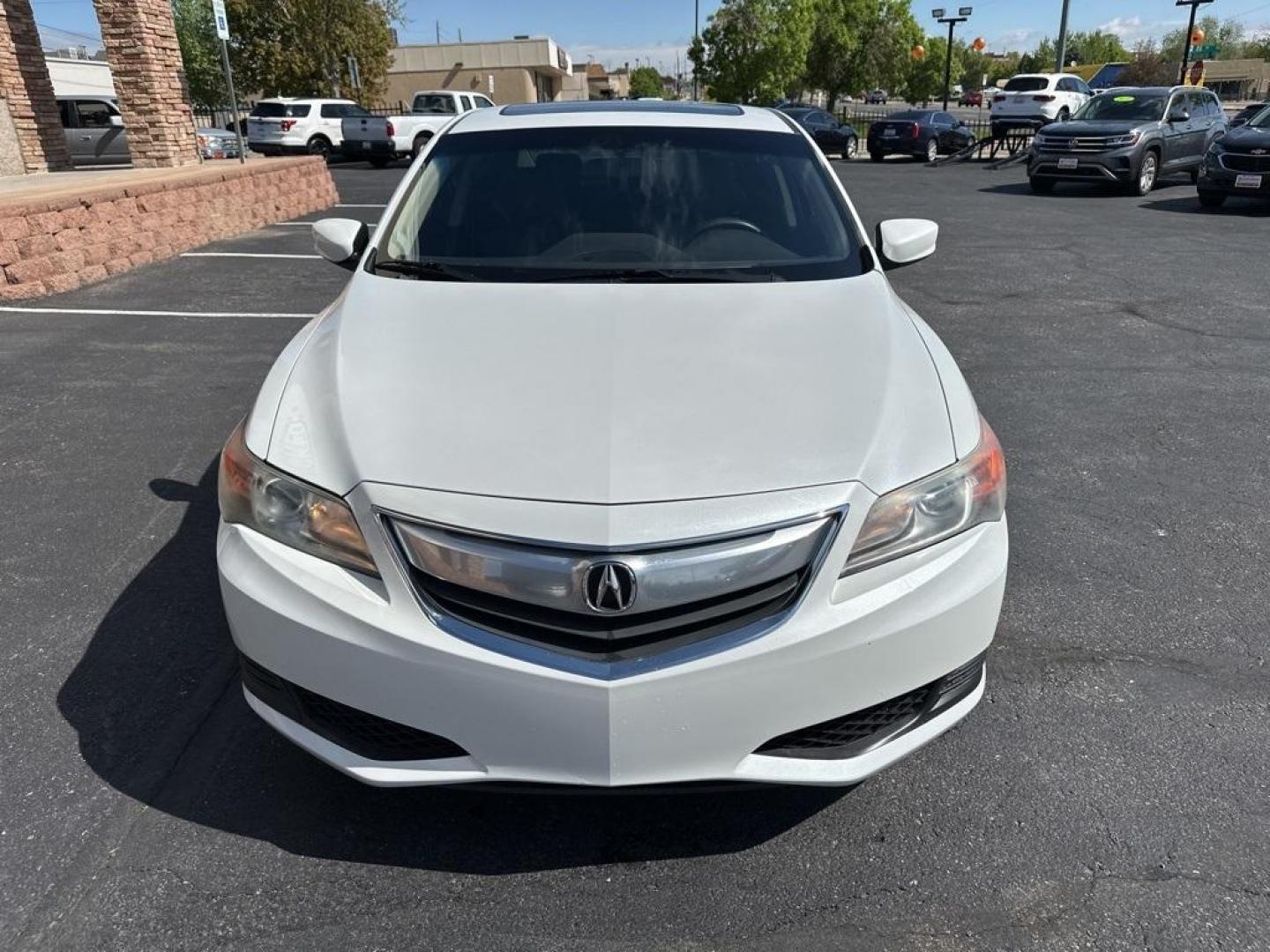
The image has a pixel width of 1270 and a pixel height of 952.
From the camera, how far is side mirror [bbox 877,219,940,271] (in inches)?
140

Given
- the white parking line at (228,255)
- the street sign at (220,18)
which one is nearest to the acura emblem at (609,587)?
the white parking line at (228,255)

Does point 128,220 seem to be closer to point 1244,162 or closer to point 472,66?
point 1244,162

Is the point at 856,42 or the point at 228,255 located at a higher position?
the point at 856,42

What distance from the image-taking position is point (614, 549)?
1865mm

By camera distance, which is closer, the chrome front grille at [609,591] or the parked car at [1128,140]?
the chrome front grille at [609,591]

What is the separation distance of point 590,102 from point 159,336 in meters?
4.36

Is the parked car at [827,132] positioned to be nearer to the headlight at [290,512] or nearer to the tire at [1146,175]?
the tire at [1146,175]

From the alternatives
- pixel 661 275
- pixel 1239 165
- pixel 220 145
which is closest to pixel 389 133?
pixel 220 145

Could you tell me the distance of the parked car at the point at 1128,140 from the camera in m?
16.0

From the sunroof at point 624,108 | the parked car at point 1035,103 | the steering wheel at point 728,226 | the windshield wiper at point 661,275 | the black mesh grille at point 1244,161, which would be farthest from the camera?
the parked car at point 1035,103

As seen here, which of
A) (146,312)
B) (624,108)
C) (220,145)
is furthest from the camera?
(220,145)

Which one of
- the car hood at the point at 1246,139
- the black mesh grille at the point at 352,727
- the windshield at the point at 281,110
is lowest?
the black mesh grille at the point at 352,727

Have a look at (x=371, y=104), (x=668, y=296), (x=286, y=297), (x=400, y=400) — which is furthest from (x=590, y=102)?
(x=371, y=104)

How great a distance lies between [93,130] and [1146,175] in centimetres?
2303
